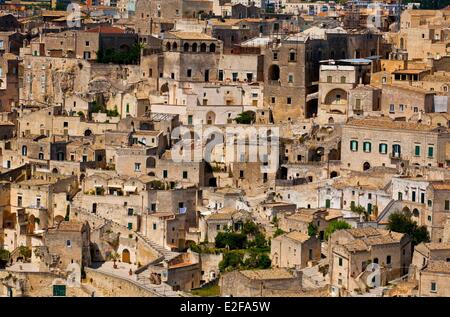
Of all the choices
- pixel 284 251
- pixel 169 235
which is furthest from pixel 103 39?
pixel 284 251

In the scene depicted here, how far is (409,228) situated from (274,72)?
1426 cm

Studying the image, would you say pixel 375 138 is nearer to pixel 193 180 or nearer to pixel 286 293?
pixel 193 180

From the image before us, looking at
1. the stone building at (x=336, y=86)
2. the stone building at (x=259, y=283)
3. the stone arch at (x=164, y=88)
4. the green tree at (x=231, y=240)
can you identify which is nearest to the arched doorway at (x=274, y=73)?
the stone building at (x=336, y=86)

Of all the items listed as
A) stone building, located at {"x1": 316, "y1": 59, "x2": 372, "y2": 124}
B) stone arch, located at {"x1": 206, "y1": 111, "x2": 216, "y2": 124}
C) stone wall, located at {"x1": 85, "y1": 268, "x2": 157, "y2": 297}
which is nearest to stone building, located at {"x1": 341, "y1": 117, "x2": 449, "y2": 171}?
stone building, located at {"x1": 316, "y1": 59, "x2": 372, "y2": 124}

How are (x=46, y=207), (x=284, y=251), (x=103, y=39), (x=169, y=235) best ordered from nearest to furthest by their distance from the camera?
(x=284, y=251) → (x=169, y=235) → (x=46, y=207) → (x=103, y=39)

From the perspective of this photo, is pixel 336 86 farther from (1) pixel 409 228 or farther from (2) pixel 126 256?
(2) pixel 126 256

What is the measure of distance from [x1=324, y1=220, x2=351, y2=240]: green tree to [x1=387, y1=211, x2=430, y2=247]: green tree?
4.01ft

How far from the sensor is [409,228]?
37.3 meters

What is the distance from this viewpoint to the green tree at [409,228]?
3709cm

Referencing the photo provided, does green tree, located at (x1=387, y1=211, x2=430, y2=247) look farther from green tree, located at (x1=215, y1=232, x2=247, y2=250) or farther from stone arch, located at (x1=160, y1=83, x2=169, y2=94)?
stone arch, located at (x1=160, y1=83, x2=169, y2=94)

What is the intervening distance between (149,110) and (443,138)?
12930 mm

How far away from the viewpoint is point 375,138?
138 feet

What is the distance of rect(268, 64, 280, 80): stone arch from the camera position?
49.9 metres

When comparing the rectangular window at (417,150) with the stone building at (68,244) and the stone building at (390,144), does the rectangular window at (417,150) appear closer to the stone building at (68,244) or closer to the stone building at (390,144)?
the stone building at (390,144)
